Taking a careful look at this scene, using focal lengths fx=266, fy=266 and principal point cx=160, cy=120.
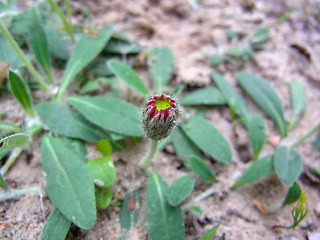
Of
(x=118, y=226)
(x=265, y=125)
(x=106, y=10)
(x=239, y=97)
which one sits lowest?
(x=265, y=125)

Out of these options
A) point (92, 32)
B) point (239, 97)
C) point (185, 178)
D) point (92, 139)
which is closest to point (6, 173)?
point (92, 139)

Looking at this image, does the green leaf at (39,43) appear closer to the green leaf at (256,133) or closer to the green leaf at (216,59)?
the green leaf at (216,59)

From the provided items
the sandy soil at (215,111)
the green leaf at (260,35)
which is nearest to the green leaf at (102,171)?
the sandy soil at (215,111)

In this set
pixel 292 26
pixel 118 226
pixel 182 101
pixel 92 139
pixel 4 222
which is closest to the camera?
pixel 4 222

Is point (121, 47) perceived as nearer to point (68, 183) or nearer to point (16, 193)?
point (68, 183)

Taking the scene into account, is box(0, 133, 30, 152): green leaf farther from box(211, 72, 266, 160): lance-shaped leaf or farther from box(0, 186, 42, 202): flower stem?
box(211, 72, 266, 160): lance-shaped leaf

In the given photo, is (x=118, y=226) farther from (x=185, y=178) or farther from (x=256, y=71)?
(x=256, y=71)
